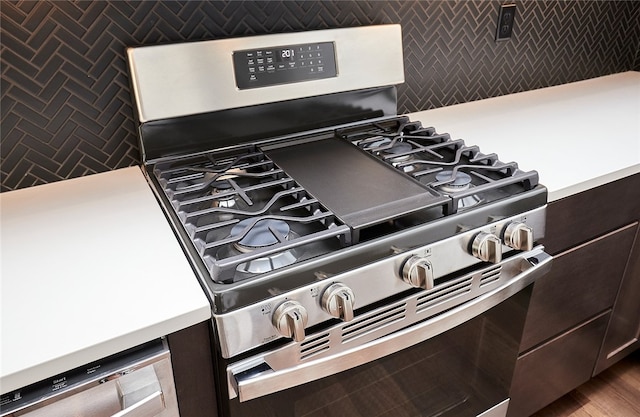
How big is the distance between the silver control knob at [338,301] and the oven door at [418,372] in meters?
0.09

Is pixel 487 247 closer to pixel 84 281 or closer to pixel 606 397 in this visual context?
pixel 84 281

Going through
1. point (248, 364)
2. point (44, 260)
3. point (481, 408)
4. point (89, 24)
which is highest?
point (89, 24)

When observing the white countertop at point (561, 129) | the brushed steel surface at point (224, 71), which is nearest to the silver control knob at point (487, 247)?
the white countertop at point (561, 129)

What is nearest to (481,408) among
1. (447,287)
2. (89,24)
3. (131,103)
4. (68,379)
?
(447,287)

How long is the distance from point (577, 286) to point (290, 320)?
0.90 metres

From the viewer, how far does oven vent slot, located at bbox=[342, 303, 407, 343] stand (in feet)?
2.76

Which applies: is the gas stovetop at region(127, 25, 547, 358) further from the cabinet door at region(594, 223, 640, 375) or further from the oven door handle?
the cabinet door at region(594, 223, 640, 375)

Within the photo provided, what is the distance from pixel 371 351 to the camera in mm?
875

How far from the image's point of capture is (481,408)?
3.98 ft

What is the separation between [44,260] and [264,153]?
0.52 m

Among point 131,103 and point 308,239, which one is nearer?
point 308,239

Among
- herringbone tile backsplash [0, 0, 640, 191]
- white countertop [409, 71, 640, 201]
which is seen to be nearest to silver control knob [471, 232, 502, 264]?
white countertop [409, 71, 640, 201]

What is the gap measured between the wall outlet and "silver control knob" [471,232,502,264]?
37.2 inches

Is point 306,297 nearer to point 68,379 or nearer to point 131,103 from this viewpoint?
point 68,379
